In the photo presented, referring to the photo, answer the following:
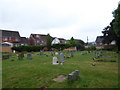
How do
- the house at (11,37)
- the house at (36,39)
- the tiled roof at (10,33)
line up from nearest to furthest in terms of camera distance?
the house at (11,37), the tiled roof at (10,33), the house at (36,39)

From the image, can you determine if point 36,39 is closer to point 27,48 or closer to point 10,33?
point 10,33

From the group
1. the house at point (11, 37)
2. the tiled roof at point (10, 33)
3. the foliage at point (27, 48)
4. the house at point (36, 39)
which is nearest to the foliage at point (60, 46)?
the foliage at point (27, 48)

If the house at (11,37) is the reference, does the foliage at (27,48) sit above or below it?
below

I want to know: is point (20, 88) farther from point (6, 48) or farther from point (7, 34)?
point (7, 34)

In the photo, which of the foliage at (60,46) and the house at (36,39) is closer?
the foliage at (60,46)

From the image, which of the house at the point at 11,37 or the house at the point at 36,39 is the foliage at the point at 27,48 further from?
the house at the point at 36,39

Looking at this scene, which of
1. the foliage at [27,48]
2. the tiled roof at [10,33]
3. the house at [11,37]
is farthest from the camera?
the tiled roof at [10,33]

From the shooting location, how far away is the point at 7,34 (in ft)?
163

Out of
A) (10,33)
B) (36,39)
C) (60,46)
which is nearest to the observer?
(60,46)

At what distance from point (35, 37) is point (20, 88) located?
190ft

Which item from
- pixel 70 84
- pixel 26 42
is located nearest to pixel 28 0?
pixel 70 84

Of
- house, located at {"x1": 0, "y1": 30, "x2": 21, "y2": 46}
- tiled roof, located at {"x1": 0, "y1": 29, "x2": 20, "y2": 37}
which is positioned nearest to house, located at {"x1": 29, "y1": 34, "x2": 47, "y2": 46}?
house, located at {"x1": 0, "y1": 30, "x2": 21, "y2": 46}

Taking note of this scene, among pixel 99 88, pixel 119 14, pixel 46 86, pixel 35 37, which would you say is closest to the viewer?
pixel 99 88

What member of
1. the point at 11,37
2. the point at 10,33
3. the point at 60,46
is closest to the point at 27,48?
the point at 11,37
